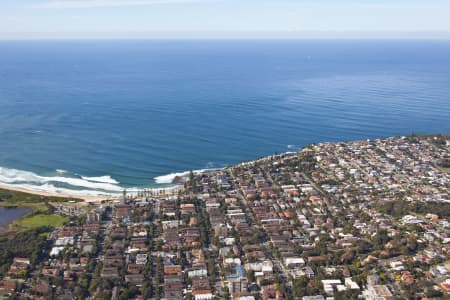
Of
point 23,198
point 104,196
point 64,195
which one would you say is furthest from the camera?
point 64,195

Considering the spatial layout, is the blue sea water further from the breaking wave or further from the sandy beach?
the sandy beach

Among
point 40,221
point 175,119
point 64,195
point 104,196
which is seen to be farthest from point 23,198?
point 175,119

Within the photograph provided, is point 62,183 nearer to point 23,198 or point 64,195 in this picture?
point 64,195

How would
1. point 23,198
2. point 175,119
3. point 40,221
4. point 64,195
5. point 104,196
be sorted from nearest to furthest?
point 40,221 → point 23,198 → point 104,196 → point 64,195 → point 175,119

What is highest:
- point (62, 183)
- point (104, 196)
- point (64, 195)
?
point (62, 183)

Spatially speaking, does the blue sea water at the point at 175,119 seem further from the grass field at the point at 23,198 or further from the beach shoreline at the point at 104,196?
the grass field at the point at 23,198

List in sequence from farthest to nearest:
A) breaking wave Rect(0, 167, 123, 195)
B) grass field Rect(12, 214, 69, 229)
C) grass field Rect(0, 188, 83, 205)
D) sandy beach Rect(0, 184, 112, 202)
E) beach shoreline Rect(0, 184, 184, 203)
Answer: breaking wave Rect(0, 167, 123, 195), beach shoreline Rect(0, 184, 184, 203), sandy beach Rect(0, 184, 112, 202), grass field Rect(0, 188, 83, 205), grass field Rect(12, 214, 69, 229)

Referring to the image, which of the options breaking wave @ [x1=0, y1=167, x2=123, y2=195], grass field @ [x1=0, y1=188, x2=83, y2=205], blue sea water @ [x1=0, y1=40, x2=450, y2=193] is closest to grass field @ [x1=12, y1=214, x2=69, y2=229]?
grass field @ [x1=0, y1=188, x2=83, y2=205]
